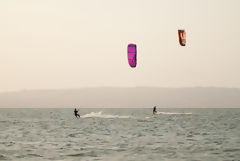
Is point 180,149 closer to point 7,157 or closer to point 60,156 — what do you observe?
point 60,156

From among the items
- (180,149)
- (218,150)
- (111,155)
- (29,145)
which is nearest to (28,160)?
(111,155)

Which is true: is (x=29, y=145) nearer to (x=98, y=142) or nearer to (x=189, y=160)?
(x=98, y=142)

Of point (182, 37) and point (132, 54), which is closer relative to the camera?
point (132, 54)

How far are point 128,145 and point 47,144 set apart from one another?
579cm

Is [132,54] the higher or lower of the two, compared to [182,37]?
lower

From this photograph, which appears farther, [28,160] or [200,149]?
[200,149]

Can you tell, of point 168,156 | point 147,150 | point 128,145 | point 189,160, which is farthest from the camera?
point 128,145

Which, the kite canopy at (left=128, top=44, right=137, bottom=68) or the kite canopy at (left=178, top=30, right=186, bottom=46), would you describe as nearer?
the kite canopy at (left=128, top=44, right=137, bottom=68)

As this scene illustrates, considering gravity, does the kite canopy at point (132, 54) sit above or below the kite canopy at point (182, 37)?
below

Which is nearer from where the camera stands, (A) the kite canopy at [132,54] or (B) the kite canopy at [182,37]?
(A) the kite canopy at [132,54]

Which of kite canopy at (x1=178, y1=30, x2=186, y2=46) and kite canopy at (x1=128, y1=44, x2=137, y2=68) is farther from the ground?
kite canopy at (x1=178, y1=30, x2=186, y2=46)

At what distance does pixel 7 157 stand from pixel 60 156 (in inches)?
117

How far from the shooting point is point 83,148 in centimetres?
2952

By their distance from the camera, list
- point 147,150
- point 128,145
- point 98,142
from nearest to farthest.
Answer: point 147,150 → point 128,145 → point 98,142
